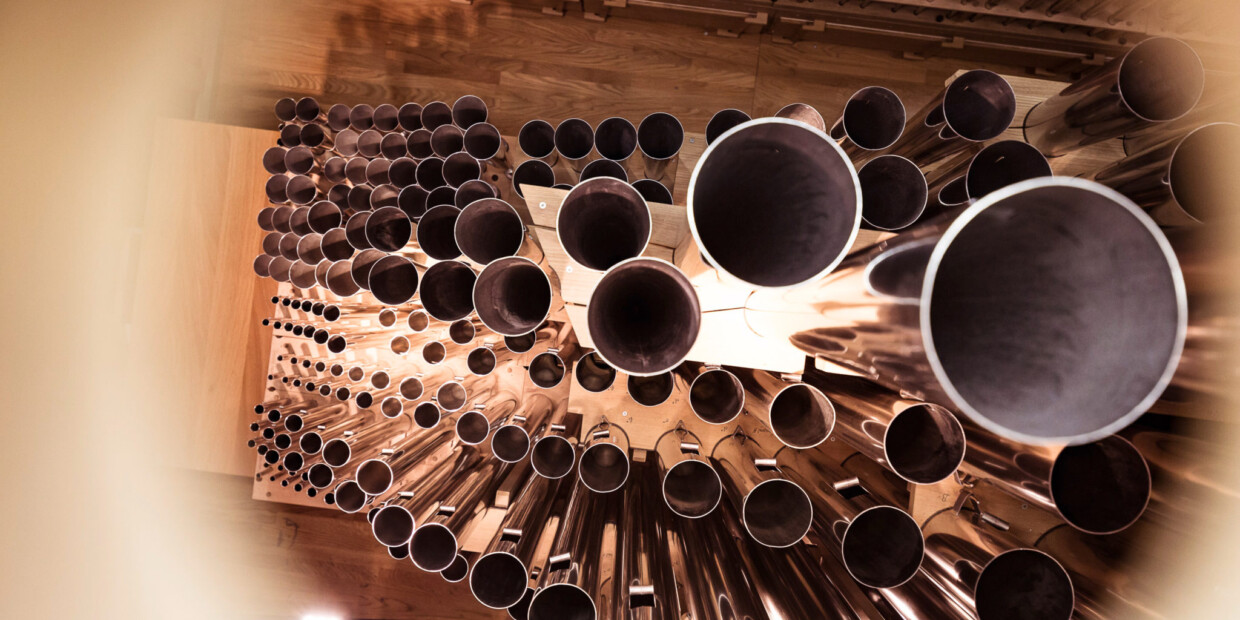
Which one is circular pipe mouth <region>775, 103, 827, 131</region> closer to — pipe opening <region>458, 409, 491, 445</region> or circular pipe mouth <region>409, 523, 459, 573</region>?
pipe opening <region>458, 409, 491, 445</region>

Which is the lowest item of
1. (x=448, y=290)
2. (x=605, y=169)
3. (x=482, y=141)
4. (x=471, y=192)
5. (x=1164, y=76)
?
(x=448, y=290)

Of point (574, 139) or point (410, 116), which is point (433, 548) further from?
point (410, 116)

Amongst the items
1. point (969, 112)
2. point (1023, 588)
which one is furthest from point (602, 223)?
point (1023, 588)

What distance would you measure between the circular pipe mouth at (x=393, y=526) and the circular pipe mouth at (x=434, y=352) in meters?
0.50

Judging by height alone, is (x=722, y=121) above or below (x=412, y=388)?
above

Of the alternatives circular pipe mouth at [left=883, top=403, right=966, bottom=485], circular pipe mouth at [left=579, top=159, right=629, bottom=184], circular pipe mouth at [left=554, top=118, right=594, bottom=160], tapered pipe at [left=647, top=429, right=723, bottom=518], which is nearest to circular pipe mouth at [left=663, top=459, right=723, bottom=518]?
tapered pipe at [left=647, top=429, right=723, bottom=518]

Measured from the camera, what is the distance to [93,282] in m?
2.15

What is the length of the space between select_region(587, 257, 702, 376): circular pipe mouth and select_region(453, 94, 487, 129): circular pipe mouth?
1.48m

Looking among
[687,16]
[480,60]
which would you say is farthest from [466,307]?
[687,16]

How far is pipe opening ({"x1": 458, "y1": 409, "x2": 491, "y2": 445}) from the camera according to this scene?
150 cm

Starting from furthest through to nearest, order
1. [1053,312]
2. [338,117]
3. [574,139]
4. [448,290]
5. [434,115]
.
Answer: [338,117] < [434,115] < [574,139] < [448,290] < [1053,312]

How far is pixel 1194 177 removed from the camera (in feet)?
3.01

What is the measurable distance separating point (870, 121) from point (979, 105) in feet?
0.92

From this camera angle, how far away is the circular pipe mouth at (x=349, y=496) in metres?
1.68
